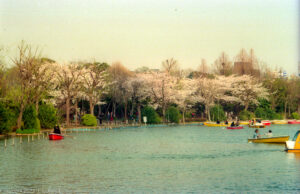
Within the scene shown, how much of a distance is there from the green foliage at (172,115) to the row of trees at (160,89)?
114 centimetres

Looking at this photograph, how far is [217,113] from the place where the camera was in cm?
10806

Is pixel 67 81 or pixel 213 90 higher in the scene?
pixel 67 81

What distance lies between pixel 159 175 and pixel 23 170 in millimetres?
10888

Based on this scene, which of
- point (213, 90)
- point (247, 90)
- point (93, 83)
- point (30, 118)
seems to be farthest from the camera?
point (247, 90)

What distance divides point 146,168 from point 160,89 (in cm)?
7118

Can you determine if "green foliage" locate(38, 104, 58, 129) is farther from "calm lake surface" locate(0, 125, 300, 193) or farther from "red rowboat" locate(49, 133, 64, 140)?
"calm lake surface" locate(0, 125, 300, 193)

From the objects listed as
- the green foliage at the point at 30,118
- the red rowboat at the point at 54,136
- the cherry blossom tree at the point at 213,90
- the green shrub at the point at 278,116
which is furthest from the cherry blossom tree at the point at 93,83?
the green shrub at the point at 278,116

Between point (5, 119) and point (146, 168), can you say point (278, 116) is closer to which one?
point (5, 119)

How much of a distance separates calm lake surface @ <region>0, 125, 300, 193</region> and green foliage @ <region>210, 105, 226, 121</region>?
1902 inches

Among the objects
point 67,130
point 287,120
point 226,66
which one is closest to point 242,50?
point 226,66

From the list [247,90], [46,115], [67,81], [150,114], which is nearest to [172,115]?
[150,114]

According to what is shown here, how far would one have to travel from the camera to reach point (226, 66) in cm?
12825

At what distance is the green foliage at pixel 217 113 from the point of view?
354 feet

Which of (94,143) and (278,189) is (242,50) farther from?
(278,189)
